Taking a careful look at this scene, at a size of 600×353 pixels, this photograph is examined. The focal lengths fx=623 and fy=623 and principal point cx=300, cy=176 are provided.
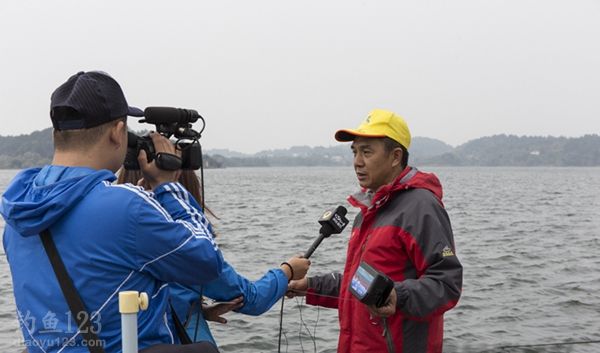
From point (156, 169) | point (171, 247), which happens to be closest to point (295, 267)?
point (156, 169)

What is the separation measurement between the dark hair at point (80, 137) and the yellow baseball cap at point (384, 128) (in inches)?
73.2

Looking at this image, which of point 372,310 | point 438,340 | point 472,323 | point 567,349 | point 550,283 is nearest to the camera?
point 372,310

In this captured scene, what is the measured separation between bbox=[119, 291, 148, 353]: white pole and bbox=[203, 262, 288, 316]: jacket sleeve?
805 mm

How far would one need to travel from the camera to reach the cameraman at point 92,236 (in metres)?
2.28

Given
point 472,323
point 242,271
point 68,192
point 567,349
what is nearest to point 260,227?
point 242,271

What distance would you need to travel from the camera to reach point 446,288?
353cm

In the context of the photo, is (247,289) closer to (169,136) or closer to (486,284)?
(169,136)

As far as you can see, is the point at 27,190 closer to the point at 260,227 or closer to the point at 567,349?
the point at 567,349

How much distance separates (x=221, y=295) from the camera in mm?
3055

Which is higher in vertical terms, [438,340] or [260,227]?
[438,340]

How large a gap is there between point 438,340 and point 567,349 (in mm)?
6782

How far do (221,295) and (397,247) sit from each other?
1146mm

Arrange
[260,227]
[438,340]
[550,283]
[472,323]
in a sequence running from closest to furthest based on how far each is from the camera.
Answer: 1. [438,340]
2. [472,323]
3. [550,283]
4. [260,227]

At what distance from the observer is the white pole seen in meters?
2.12
